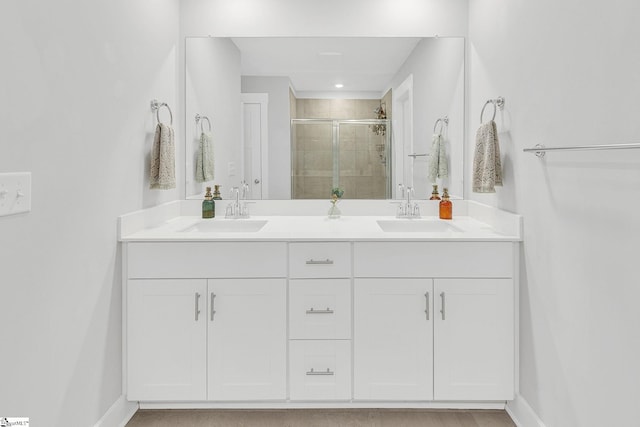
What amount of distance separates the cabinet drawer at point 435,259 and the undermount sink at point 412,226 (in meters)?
0.52

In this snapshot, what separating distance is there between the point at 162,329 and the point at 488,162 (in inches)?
64.3

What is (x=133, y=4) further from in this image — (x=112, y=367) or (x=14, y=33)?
(x=112, y=367)

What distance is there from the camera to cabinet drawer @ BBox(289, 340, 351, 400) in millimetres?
2170

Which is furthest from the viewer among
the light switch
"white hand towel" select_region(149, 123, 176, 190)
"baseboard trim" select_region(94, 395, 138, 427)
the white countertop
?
"white hand towel" select_region(149, 123, 176, 190)

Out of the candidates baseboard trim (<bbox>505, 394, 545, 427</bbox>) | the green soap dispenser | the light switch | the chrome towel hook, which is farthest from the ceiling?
baseboard trim (<bbox>505, 394, 545, 427</bbox>)

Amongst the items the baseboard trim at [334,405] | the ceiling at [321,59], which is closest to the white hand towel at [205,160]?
the ceiling at [321,59]

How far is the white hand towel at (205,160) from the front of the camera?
2.90 metres

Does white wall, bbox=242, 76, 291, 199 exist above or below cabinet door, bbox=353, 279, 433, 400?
above

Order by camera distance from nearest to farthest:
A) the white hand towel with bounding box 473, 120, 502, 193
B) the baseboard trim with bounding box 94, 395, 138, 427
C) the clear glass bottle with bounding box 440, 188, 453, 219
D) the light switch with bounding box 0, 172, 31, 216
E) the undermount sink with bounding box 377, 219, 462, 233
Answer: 1. the light switch with bounding box 0, 172, 31, 216
2. the baseboard trim with bounding box 94, 395, 138, 427
3. the white hand towel with bounding box 473, 120, 502, 193
4. the undermount sink with bounding box 377, 219, 462, 233
5. the clear glass bottle with bounding box 440, 188, 453, 219

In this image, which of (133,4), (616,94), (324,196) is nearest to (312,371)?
(324,196)

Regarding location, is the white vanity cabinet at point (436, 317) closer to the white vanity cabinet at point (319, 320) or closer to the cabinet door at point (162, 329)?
the white vanity cabinet at point (319, 320)

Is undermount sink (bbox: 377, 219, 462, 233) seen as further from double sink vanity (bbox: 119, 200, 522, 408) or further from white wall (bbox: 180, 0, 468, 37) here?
white wall (bbox: 180, 0, 468, 37)

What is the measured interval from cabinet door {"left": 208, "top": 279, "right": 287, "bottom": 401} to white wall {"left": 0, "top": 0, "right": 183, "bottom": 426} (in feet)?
1.40

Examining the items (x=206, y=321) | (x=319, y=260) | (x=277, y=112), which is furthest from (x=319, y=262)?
(x=277, y=112)
